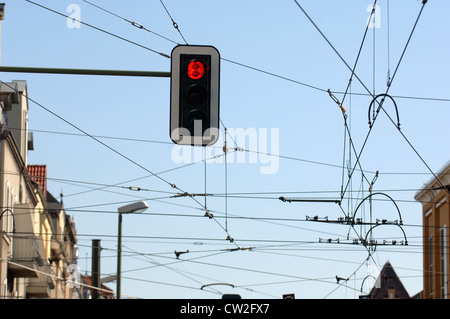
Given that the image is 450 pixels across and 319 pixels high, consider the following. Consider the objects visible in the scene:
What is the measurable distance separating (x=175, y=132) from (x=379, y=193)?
15.3 meters

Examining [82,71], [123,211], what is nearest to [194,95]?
[82,71]

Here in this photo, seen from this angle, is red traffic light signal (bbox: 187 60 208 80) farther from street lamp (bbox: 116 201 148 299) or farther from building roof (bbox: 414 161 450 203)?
building roof (bbox: 414 161 450 203)

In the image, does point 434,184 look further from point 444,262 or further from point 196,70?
point 196,70

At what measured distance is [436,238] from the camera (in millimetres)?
55094

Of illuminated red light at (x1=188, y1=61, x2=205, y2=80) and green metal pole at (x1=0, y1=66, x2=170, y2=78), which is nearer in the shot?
illuminated red light at (x1=188, y1=61, x2=205, y2=80)

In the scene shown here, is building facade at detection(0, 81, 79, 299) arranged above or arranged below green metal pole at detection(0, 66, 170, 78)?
above

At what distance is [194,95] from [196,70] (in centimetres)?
35

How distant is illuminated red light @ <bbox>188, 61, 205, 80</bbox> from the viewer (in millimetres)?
14562

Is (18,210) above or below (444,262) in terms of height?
below

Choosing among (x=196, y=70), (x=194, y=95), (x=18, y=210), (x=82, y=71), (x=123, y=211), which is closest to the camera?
(x=194, y=95)

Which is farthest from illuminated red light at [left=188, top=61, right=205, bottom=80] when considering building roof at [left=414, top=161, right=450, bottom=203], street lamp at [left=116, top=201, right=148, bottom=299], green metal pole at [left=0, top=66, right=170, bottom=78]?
building roof at [left=414, top=161, right=450, bottom=203]

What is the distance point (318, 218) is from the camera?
28.4 m
